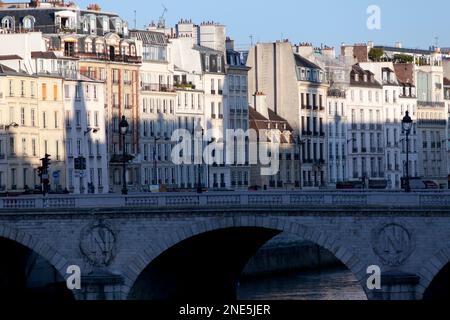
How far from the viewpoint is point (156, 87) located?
122625 millimetres

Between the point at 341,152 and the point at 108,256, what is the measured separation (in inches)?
2828

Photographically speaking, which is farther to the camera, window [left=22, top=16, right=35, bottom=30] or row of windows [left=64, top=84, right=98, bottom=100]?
window [left=22, top=16, right=35, bottom=30]

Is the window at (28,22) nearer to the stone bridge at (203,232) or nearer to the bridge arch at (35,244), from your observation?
the stone bridge at (203,232)

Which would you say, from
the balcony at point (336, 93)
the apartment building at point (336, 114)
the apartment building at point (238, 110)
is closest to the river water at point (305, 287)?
the apartment building at point (238, 110)

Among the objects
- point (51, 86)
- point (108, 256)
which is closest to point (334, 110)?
point (51, 86)

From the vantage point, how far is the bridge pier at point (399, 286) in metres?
66.4

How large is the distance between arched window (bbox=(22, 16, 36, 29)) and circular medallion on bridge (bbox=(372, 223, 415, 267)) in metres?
51.5

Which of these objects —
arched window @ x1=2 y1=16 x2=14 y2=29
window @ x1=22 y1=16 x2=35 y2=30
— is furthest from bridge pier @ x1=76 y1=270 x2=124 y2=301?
window @ x1=22 y1=16 x2=35 y2=30

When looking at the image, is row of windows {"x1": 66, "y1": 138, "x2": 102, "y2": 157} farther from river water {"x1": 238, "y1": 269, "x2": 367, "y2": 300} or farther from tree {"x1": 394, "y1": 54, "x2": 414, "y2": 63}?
tree {"x1": 394, "y1": 54, "x2": 414, "y2": 63}

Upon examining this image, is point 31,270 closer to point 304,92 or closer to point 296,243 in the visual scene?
point 296,243

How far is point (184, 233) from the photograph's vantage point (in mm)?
69688

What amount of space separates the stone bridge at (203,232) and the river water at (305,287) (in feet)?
30.1

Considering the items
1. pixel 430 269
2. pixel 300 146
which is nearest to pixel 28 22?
pixel 300 146

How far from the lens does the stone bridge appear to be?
219 feet
